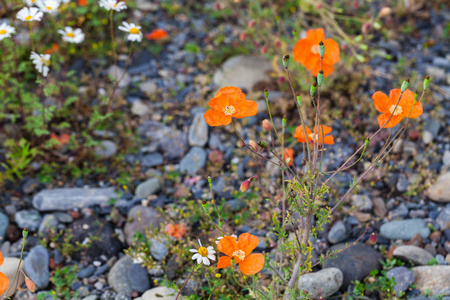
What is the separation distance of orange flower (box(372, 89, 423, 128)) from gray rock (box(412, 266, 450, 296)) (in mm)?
1158

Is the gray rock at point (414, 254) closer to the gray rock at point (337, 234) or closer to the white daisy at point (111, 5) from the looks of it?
the gray rock at point (337, 234)

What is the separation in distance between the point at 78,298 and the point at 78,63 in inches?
108

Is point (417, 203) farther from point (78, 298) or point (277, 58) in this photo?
point (78, 298)

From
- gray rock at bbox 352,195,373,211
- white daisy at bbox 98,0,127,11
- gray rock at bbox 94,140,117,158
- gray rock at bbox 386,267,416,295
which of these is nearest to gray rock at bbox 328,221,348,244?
gray rock at bbox 352,195,373,211

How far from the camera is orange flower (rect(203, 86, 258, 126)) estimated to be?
2312 mm

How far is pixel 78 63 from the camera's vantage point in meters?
4.78

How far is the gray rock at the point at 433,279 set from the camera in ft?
9.05

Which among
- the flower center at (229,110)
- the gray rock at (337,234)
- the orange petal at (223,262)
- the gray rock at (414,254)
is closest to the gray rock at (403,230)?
the gray rock at (414,254)

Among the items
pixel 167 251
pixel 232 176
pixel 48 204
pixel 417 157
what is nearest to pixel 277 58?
pixel 232 176

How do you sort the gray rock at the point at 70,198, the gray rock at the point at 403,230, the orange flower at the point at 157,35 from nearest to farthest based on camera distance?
the gray rock at the point at 403,230
the gray rock at the point at 70,198
the orange flower at the point at 157,35

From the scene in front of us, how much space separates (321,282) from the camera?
2.79m

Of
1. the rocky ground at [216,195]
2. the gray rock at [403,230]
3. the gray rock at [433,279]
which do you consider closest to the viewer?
the gray rock at [433,279]

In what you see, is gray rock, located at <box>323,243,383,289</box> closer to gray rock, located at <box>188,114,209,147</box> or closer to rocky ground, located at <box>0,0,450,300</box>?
rocky ground, located at <box>0,0,450,300</box>

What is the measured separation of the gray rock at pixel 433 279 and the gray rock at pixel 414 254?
8 cm
